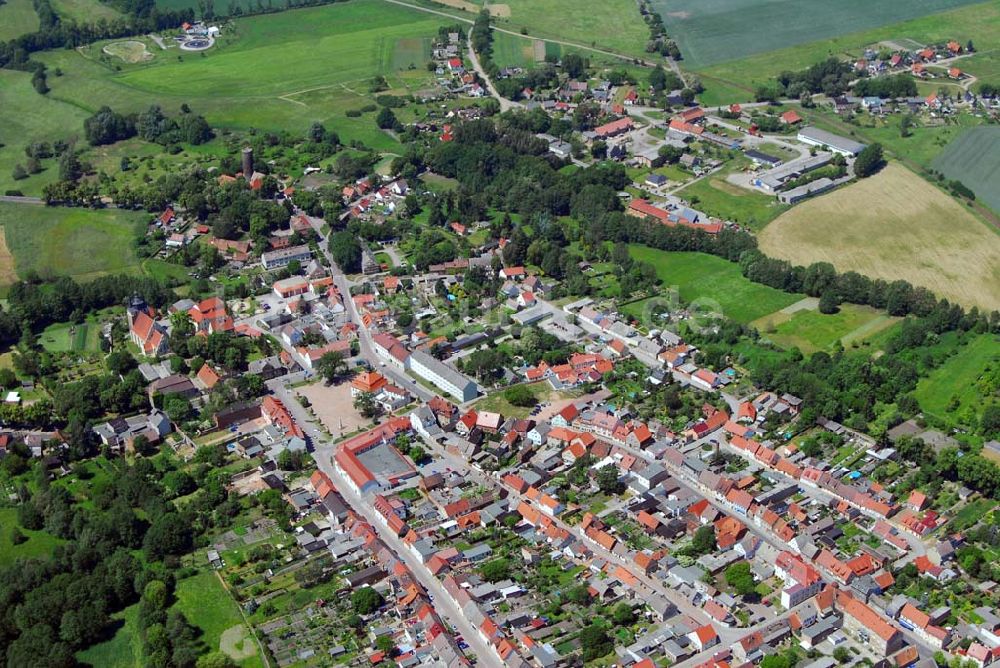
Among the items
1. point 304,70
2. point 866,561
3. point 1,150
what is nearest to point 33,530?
point 866,561

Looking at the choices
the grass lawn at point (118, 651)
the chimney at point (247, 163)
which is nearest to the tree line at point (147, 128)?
the chimney at point (247, 163)

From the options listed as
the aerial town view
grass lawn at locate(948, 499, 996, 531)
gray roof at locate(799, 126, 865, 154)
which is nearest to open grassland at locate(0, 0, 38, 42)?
the aerial town view

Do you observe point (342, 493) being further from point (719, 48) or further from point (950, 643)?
point (719, 48)

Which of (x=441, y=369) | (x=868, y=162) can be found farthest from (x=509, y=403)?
(x=868, y=162)

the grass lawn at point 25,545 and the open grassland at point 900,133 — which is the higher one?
the open grassland at point 900,133

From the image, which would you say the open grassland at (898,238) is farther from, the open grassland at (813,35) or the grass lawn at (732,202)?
the open grassland at (813,35)

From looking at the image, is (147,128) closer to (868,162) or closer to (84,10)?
(84,10)

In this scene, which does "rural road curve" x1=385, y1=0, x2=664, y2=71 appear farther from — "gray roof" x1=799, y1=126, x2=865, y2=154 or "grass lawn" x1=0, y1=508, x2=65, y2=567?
"grass lawn" x1=0, y1=508, x2=65, y2=567
